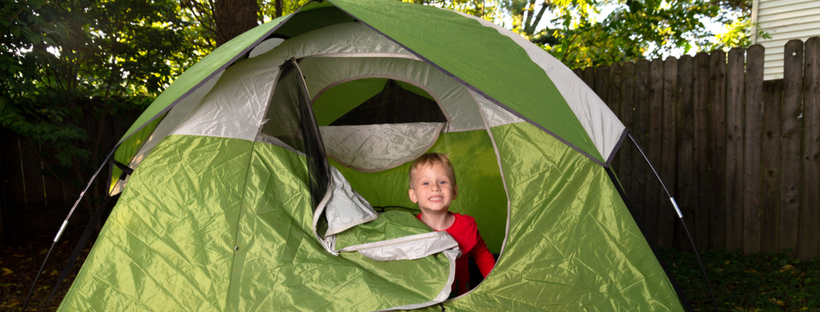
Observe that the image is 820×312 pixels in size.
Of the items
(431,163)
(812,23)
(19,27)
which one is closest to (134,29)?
(19,27)

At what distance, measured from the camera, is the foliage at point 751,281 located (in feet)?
8.57

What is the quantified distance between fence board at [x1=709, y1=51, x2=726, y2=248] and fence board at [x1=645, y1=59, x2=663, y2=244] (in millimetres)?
318

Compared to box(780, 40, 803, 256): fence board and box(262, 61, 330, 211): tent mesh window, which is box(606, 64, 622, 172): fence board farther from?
box(262, 61, 330, 211): tent mesh window

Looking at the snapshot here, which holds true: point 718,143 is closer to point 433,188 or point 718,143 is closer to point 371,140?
point 433,188

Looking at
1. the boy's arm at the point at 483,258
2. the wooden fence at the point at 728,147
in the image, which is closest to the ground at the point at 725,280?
the wooden fence at the point at 728,147

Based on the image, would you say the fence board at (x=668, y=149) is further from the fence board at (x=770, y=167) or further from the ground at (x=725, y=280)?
the fence board at (x=770, y=167)

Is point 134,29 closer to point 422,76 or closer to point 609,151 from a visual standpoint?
point 422,76

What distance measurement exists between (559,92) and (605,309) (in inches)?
37.0

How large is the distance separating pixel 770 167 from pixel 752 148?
16 cm

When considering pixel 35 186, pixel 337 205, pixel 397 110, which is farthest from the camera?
pixel 397 110

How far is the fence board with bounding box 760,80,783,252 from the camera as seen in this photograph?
3072mm

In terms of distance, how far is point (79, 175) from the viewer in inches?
157

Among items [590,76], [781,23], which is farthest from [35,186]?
[781,23]

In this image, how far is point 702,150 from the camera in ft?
10.9
